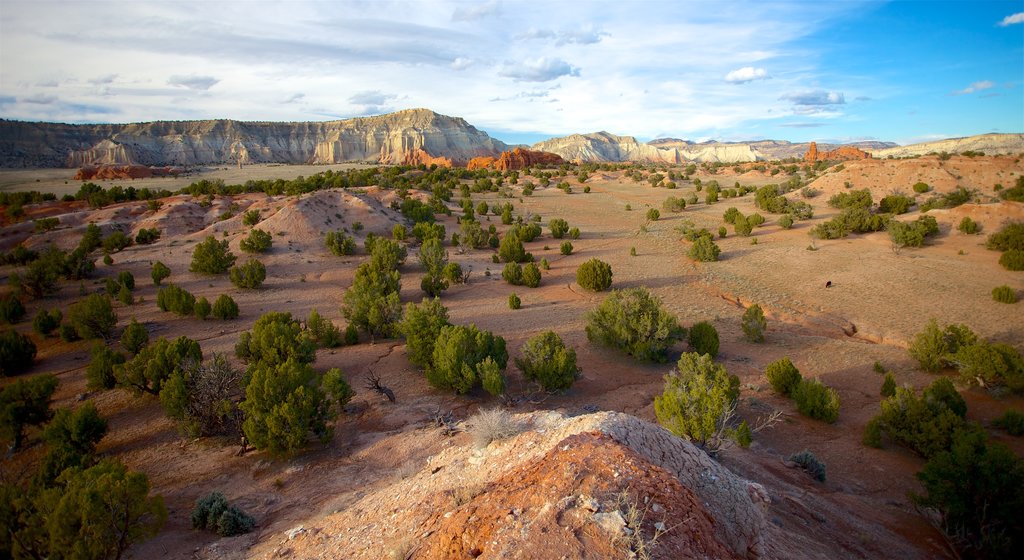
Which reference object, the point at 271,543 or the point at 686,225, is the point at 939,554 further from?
the point at 686,225

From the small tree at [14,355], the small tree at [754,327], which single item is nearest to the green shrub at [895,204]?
the small tree at [754,327]

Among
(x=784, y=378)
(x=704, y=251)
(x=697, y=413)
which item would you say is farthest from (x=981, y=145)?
(x=697, y=413)

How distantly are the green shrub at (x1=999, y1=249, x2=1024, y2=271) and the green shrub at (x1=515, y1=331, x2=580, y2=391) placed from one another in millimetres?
19020

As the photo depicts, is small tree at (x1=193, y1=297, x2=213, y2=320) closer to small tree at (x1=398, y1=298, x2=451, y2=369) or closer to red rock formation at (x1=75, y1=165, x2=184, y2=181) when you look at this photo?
small tree at (x1=398, y1=298, x2=451, y2=369)

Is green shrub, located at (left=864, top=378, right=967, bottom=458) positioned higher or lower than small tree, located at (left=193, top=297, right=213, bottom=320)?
lower

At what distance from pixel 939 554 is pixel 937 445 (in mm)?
2657

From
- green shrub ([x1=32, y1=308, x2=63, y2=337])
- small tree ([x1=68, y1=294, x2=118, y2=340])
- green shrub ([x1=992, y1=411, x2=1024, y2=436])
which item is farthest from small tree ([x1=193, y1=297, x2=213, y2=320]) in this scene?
green shrub ([x1=992, y1=411, x2=1024, y2=436])

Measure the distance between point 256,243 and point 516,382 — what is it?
48.8 feet

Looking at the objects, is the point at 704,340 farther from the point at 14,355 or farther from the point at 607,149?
the point at 607,149

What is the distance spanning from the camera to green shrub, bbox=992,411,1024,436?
8188mm

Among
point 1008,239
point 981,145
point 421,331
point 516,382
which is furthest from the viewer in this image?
point 981,145

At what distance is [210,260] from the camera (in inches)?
680

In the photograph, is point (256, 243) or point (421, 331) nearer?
point (421, 331)

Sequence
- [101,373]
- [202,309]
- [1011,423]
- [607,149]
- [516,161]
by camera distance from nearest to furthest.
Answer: [1011,423] < [101,373] < [202,309] < [516,161] < [607,149]
